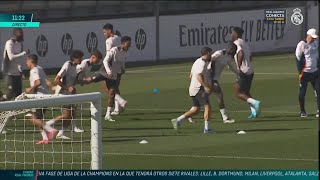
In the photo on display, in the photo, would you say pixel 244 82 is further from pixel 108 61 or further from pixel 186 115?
pixel 186 115

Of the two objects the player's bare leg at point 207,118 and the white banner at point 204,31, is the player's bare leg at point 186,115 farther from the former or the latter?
the white banner at point 204,31

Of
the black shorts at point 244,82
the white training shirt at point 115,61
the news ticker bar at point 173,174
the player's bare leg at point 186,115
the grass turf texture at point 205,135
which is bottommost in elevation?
the grass turf texture at point 205,135

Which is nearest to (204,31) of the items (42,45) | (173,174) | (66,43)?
(66,43)

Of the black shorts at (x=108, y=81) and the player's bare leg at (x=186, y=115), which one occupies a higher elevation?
the black shorts at (x=108, y=81)

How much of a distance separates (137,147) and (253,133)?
115 inches

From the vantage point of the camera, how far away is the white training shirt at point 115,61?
27.8 meters

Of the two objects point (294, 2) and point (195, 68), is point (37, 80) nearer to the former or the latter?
point (195, 68)

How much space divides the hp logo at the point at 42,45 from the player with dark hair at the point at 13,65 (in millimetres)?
13080

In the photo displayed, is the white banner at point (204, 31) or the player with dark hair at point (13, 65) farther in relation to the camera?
the white banner at point (204, 31)

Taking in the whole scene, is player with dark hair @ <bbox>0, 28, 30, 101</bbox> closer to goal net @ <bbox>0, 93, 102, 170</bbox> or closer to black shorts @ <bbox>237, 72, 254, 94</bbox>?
goal net @ <bbox>0, 93, 102, 170</bbox>

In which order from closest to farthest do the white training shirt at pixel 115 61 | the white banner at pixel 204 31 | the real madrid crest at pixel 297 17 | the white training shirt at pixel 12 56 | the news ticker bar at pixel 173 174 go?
the news ticker bar at pixel 173 174
the white training shirt at pixel 12 56
the white training shirt at pixel 115 61
the real madrid crest at pixel 297 17
the white banner at pixel 204 31

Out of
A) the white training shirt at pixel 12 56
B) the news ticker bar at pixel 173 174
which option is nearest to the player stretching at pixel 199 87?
the white training shirt at pixel 12 56

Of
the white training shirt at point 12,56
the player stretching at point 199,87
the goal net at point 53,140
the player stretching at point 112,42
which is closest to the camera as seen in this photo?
the goal net at point 53,140

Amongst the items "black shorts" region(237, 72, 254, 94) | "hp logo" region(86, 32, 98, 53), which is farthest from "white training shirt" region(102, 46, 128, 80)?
"hp logo" region(86, 32, 98, 53)
